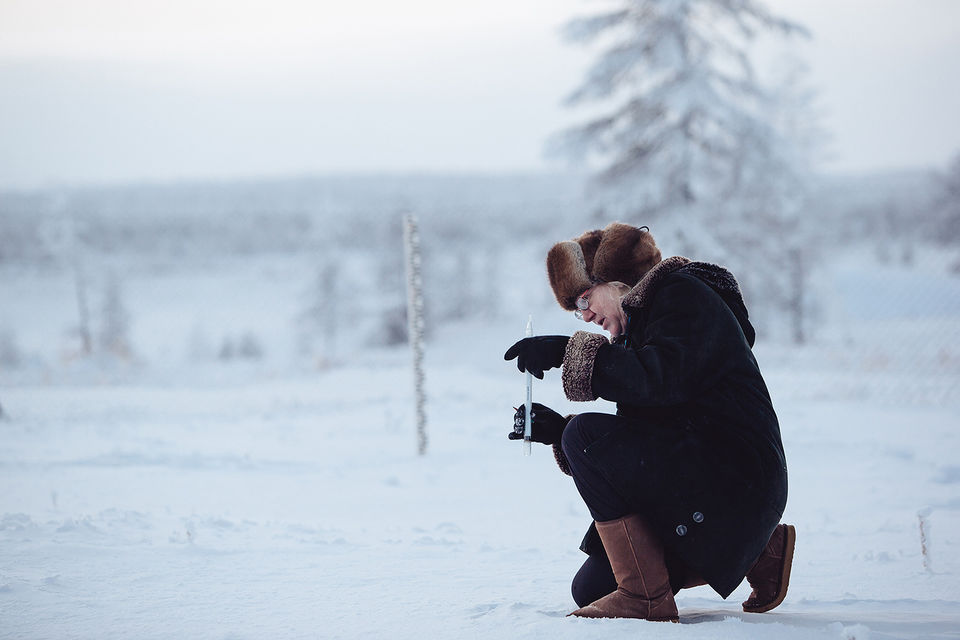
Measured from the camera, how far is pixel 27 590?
2658 mm

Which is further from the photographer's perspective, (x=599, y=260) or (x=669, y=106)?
(x=669, y=106)

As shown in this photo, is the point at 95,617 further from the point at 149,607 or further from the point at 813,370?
the point at 813,370

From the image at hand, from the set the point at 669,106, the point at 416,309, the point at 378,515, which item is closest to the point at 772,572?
the point at 378,515

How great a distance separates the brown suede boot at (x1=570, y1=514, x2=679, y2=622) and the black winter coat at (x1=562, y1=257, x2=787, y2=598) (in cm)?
6

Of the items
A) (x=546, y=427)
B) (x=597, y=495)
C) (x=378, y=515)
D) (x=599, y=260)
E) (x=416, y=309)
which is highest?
(x=599, y=260)

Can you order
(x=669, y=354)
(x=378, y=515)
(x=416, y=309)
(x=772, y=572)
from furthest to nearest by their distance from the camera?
(x=416, y=309), (x=378, y=515), (x=772, y=572), (x=669, y=354)

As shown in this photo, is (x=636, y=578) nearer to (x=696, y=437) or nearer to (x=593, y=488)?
(x=593, y=488)

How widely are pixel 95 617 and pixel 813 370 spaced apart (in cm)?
1197

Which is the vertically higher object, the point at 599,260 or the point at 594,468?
the point at 599,260

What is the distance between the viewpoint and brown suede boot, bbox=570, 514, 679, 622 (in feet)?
7.72

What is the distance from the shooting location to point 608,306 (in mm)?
2617

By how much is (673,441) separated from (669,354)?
0.30 metres

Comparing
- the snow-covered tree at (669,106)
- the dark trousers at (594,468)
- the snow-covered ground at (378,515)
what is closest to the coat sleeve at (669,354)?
the dark trousers at (594,468)

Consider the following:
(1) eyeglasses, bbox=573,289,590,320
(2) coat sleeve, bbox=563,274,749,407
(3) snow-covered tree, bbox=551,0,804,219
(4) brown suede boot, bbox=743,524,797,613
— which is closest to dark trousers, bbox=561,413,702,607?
(2) coat sleeve, bbox=563,274,749,407
